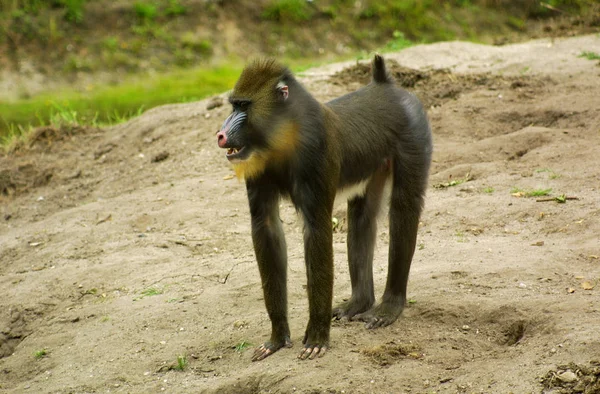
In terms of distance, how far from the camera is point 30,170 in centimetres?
954

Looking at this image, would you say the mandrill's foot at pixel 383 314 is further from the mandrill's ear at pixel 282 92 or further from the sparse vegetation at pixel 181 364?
the mandrill's ear at pixel 282 92

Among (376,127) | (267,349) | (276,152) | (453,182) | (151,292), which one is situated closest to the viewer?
(276,152)

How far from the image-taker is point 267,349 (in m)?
4.39

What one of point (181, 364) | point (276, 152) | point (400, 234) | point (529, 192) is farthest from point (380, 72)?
point (181, 364)

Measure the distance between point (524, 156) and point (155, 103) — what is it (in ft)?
26.0

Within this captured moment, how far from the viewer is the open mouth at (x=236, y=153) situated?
3.91 m

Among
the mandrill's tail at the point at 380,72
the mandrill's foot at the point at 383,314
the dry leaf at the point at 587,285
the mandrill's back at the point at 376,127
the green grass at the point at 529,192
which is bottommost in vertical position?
the mandrill's foot at the point at 383,314

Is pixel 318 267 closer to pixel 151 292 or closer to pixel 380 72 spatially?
pixel 380 72

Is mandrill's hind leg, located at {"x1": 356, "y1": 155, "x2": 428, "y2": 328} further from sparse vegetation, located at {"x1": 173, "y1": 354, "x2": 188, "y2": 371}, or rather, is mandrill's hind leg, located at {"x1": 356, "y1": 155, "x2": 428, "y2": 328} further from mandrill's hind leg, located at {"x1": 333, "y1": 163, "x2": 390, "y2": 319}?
sparse vegetation, located at {"x1": 173, "y1": 354, "x2": 188, "y2": 371}

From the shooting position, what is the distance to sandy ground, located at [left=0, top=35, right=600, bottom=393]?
4113mm

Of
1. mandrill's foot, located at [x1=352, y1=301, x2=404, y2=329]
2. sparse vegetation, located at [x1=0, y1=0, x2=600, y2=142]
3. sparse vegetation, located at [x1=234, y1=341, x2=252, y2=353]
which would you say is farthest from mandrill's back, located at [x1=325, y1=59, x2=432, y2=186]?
sparse vegetation, located at [x1=0, y1=0, x2=600, y2=142]

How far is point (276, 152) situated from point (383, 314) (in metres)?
1.25

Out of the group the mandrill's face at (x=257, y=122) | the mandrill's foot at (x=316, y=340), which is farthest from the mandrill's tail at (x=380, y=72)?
the mandrill's foot at (x=316, y=340)

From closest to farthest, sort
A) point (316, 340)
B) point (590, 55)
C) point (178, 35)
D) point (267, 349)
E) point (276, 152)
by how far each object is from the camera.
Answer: point (276, 152) → point (316, 340) → point (267, 349) → point (590, 55) → point (178, 35)
